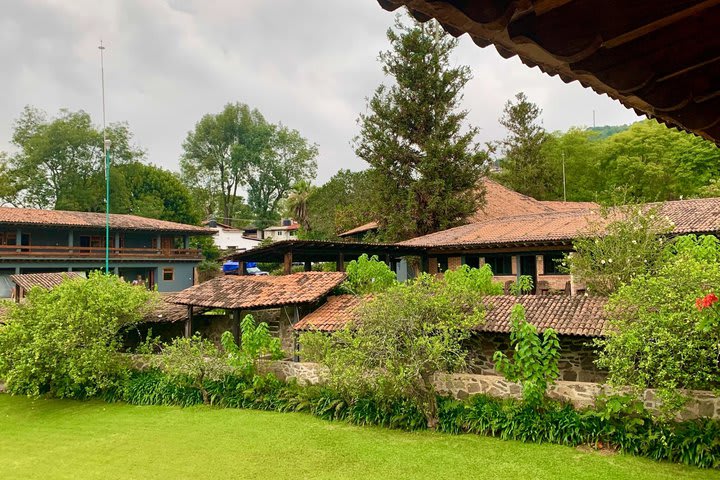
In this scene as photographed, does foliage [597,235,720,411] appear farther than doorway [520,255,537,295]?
No

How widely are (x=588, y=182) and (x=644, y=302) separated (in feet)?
114

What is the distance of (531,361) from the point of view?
32.8 feet

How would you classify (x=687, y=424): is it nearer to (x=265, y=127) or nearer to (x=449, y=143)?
(x=449, y=143)

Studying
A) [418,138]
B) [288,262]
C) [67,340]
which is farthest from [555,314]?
[418,138]

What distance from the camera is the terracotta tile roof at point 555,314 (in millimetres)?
10234

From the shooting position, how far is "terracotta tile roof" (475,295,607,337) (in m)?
10.2

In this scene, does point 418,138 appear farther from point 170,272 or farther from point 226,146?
point 226,146

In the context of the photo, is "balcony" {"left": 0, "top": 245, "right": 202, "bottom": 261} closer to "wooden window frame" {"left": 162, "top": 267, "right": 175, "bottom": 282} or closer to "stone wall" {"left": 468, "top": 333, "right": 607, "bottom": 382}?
"wooden window frame" {"left": 162, "top": 267, "right": 175, "bottom": 282}

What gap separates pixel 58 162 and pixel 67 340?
30.5 meters

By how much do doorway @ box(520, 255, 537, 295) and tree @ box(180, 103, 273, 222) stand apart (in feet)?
107

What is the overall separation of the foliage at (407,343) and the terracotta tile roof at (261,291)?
9.18 ft

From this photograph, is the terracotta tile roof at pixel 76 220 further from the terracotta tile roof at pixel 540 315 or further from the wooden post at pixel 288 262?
the terracotta tile roof at pixel 540 315

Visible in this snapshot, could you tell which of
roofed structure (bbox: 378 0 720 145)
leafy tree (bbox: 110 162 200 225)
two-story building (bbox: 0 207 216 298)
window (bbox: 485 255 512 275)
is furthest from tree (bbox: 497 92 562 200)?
roofed structure (bbox: 378 0 720 145)

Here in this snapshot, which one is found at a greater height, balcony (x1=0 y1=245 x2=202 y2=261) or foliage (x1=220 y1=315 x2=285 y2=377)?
balcony (x1=0 y1=245 x2=202 y2=261)
